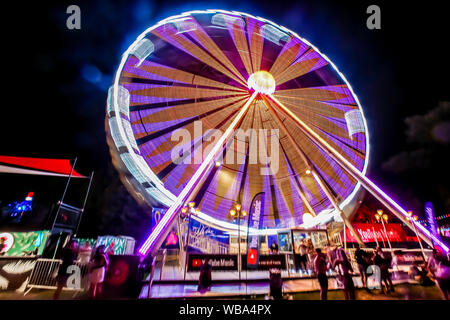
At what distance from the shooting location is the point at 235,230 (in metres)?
19.0

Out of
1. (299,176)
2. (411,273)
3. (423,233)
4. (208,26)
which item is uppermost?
(208,26)

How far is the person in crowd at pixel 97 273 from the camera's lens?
461 centimetres

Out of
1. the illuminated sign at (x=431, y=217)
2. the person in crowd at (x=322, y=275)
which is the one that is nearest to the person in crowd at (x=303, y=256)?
the person in crowd at (x=322, y=275)

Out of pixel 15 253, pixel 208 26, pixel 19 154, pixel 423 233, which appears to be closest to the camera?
pixel 423 233

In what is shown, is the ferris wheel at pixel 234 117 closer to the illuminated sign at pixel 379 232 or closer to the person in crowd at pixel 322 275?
the person in crowd at pixel 322 275

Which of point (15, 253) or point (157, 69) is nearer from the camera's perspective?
point (15, 253)

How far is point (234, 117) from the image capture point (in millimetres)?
16047

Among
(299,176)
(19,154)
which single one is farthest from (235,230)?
(19,154)

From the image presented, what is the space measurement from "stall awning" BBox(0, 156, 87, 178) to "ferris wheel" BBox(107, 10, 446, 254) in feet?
12.1

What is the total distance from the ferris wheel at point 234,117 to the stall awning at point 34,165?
368 centimetres

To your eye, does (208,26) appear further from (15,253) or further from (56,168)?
(15,253)

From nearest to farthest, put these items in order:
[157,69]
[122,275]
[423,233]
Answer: [122,275]
[423,233]
[157,69]

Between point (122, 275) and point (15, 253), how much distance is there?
7723mm

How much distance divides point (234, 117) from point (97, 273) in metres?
13.5
